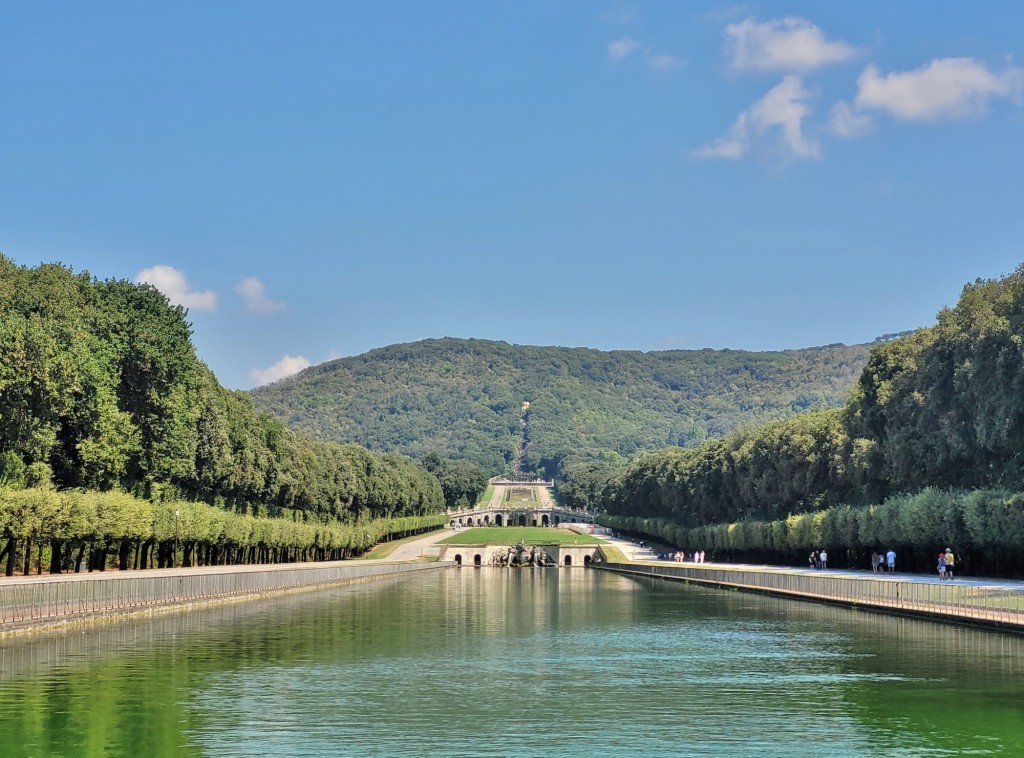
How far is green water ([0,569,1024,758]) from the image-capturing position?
24.2 metres

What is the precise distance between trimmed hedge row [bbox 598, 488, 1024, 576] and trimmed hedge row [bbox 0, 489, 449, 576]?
3755cm

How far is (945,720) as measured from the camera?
1049 inches

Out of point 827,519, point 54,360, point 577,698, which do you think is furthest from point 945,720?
point 827,519

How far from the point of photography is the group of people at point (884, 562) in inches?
2896

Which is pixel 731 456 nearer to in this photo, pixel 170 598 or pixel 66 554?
pixel 66 554

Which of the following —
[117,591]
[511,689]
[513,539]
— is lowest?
[511,689]

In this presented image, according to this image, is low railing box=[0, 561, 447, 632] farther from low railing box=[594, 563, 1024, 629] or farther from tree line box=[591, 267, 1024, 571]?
tree line box=[591, 267, 1024, 571]

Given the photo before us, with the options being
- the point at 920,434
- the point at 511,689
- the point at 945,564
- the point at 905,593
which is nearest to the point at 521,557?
the point at 920,434

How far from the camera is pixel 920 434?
7500 cm

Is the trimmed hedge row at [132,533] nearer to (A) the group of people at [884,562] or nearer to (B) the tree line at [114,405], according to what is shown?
(B) the tree line at [114,405]

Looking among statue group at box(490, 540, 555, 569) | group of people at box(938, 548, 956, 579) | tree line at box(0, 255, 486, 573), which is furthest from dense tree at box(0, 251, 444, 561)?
statue group at box(490, 540, 555, 569)

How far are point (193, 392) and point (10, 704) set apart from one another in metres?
56.1

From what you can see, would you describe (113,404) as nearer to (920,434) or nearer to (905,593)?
(905,593)

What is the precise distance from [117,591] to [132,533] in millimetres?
22199
